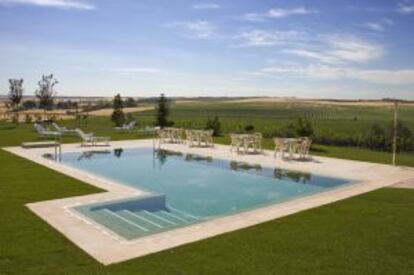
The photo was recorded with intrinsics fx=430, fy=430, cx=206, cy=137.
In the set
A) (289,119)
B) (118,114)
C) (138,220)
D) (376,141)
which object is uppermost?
(118,114)

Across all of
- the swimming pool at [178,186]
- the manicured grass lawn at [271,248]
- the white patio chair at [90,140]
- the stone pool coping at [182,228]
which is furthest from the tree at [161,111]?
the manicured grass lawn at [271,248]

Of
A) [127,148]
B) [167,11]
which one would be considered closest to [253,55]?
[167,11]

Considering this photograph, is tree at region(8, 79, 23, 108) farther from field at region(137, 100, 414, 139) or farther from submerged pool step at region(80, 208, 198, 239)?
submerged pool step at region(80, 208, 198, 239)

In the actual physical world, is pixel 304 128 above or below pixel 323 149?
above

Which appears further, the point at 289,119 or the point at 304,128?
the point at 289,119

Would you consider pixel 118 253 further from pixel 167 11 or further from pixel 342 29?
pixel 342 29

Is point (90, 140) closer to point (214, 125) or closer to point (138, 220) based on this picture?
point (214, 125)

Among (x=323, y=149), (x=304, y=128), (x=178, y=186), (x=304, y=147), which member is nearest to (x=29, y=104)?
(x=304, y=128)

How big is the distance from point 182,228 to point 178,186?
406 cm

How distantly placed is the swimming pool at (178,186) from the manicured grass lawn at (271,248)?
3.04ft

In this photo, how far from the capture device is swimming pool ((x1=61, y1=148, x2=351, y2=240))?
7.23 metres

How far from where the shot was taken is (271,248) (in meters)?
5.45

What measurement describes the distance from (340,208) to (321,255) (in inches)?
100

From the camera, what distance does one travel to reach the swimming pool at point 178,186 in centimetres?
723
